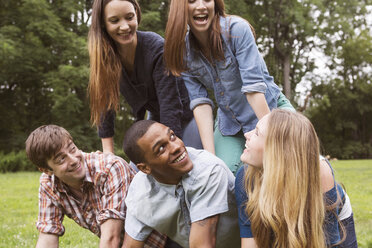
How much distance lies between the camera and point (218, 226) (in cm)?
311

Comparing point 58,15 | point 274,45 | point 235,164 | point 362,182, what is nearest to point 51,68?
point 58,15

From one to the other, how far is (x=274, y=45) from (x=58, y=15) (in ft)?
39.0

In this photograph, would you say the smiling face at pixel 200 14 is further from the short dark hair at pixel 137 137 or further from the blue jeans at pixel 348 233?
the blue jeans at pixel 348 233

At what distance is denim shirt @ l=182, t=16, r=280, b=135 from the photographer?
3.23 metres

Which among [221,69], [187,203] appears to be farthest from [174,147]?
[221,69]

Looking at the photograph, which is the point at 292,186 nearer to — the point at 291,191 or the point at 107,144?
the point at 291,191

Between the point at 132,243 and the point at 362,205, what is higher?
the point at 132,243

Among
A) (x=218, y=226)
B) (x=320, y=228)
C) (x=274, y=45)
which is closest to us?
(x=320, y=228)

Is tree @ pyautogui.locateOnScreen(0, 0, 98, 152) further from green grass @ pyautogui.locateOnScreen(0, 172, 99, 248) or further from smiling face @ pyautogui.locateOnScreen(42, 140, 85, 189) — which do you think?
smiling face @ pyautogui.locateOnScreen(42, 140, 85, 189)

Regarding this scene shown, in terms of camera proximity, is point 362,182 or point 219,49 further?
point 362,182

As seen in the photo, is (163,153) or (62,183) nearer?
(163,153)

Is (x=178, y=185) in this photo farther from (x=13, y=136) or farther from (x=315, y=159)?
(x=13, y=136)

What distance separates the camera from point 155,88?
3631 mm

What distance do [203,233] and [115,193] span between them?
32.0 inches
